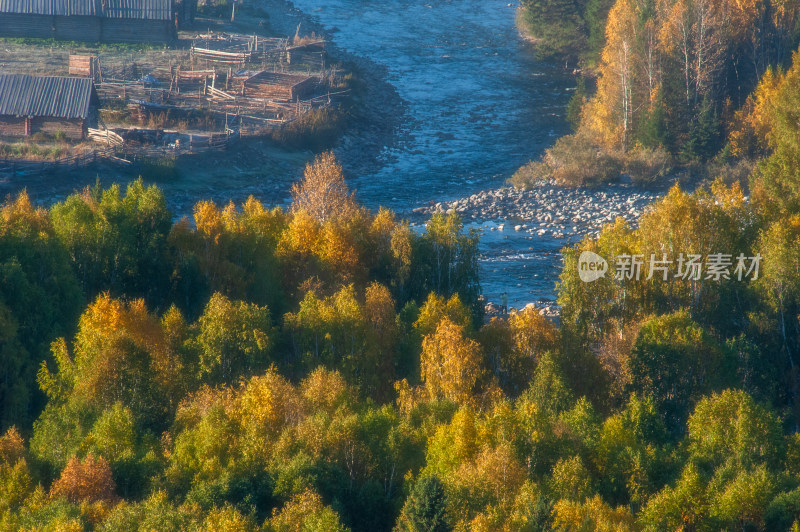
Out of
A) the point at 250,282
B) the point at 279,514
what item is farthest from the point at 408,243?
the point at 279,514

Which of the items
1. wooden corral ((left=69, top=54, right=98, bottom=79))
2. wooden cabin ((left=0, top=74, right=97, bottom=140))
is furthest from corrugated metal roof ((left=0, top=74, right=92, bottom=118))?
wooden corral ((left=69, top=54, right=98, bottom=79))

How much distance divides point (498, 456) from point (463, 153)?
44.4m

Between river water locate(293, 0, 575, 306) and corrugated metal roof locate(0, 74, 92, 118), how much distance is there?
56.9 ft

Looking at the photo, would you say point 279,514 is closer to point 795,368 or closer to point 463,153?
point 795,368

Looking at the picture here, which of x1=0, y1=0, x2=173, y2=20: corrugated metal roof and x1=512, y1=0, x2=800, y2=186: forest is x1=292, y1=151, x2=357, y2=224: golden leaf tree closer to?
x1=512, y1=0, x2=800, y2=186: forest

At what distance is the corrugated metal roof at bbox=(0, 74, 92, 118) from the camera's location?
53.5 meters

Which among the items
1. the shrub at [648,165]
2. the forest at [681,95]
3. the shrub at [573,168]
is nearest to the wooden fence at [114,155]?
the shrub at [573,168]

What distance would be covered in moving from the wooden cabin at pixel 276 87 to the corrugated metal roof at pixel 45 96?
552 inches

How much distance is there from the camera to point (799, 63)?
186ft

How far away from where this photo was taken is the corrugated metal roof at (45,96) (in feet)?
175

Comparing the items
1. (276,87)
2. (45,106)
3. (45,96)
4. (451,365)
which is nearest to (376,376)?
(451,365)

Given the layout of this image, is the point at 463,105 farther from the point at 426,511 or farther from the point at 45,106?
the point at 426,511

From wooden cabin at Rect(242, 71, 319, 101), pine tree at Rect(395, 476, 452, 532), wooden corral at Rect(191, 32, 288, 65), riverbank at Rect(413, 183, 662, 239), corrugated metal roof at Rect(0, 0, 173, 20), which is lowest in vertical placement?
pine tree at Rect(395, 476, 452, 532)

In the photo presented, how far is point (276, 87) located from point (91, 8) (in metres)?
17.8
